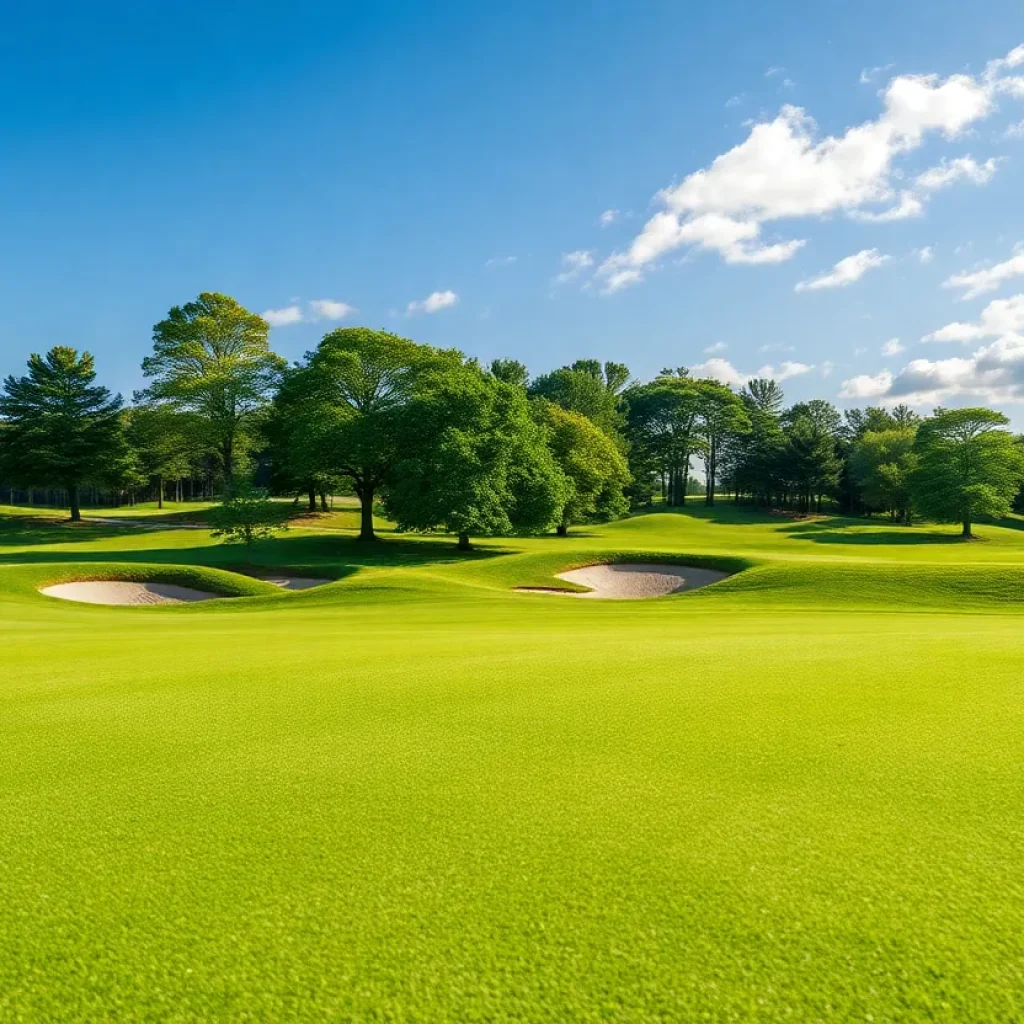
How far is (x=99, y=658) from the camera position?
35.9ft

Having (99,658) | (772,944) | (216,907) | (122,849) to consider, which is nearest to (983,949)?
(772,944)

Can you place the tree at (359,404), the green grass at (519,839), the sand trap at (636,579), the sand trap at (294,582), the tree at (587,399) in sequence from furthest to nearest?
the tree at (587,399) < the tree at (359,404) < the sand trap at (294,582) < the sand trap at (636,579) < the green grass at (519,839)

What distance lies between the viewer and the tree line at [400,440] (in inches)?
1633

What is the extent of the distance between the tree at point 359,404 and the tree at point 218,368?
32.2ft

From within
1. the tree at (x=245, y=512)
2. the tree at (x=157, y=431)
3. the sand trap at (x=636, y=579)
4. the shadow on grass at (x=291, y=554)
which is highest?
the tree at (x=157, y=431)

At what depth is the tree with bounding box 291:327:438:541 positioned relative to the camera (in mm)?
43062

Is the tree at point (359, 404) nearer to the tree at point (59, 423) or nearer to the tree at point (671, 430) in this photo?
the tree at point (59, 423)

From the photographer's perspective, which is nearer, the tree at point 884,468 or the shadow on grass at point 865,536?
the shadow on grass at point 865,536

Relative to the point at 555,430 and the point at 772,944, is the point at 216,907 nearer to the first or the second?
the point at 772,944

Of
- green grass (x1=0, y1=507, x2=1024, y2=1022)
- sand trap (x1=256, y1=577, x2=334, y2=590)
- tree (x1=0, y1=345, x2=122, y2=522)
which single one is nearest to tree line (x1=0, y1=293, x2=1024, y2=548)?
tree (x1=0, y1=345, x2=122, y2=522)

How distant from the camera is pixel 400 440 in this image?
Answer: 43281 millimetres

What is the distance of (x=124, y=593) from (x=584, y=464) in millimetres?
34780

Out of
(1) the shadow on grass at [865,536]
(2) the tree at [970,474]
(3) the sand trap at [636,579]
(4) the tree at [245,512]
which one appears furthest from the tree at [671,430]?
(4) the tree at [245,512]

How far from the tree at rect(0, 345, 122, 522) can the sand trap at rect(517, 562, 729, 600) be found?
41.2 meters
